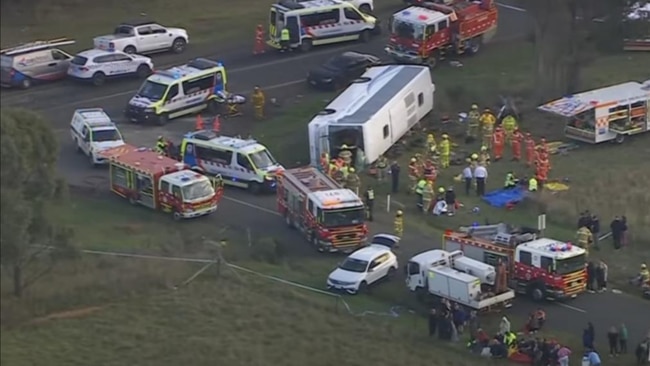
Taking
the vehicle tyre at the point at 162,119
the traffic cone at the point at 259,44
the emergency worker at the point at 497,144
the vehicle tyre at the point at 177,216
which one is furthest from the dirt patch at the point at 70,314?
the traffic cone at the point at 259,44

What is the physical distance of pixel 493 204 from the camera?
43562 mm

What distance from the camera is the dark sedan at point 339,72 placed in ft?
172

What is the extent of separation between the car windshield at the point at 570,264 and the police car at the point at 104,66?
777 inches

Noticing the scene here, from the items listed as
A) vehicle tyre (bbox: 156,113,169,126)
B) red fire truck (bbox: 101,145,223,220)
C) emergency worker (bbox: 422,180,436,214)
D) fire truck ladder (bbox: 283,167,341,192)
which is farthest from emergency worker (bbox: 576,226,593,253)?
vehicle tyre (bbox: 156,113,169,126)

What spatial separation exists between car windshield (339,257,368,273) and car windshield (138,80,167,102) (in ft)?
41.3

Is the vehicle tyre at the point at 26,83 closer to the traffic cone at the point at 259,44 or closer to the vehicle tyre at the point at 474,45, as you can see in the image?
the traffic cone at the point at 259,44

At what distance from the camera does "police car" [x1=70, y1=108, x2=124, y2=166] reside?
44812 millimetres

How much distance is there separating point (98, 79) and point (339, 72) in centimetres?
768

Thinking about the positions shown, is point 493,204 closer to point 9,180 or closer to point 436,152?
point 436,152

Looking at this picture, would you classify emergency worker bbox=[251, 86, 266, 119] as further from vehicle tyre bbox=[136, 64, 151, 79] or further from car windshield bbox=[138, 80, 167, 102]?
vehicle tyre bbox=[136, 64, 151, 79]

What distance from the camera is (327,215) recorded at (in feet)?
130

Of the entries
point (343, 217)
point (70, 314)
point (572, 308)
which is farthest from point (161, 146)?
point (572, 308)

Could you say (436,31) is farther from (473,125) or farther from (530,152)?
(530,152)

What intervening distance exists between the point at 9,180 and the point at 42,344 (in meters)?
3.37
